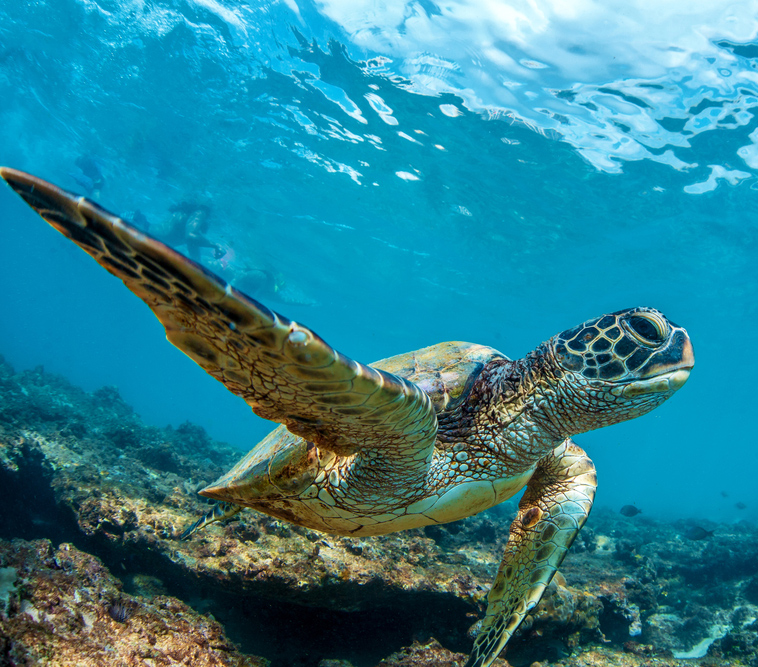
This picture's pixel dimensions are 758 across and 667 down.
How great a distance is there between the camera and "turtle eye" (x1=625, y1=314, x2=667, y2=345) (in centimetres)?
194

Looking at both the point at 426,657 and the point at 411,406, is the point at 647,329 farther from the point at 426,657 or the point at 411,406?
the point at 426,657

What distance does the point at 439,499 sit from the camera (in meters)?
2.40

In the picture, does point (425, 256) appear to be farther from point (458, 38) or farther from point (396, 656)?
point (396, 656)

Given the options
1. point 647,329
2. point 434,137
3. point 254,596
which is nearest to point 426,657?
point 254,596

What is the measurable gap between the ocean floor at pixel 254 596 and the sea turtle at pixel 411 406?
623 mm

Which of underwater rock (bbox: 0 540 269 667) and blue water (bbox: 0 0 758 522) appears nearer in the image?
underwater rock (bbox: 0 540 269 667)

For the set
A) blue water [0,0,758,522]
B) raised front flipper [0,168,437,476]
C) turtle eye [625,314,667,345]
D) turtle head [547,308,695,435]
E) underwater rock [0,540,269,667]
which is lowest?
underwater rock [0,540,269,667]

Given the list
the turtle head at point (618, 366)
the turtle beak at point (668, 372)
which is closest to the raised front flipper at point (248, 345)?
the turtle head at point (618, 366)

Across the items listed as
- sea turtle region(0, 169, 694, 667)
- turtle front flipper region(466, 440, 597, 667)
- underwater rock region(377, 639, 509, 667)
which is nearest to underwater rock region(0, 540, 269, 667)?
sea turtle region(0, 169, 694, 667)

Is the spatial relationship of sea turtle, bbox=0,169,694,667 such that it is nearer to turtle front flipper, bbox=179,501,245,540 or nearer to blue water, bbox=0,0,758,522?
turtle front flipper, bbox=179,501,245,540

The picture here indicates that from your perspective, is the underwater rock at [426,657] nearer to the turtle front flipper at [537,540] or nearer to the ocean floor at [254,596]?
the ocean floor at [254,596]

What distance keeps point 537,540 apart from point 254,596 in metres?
2.30

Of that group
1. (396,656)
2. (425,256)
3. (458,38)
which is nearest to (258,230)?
(425,256)

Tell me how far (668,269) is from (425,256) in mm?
11037
